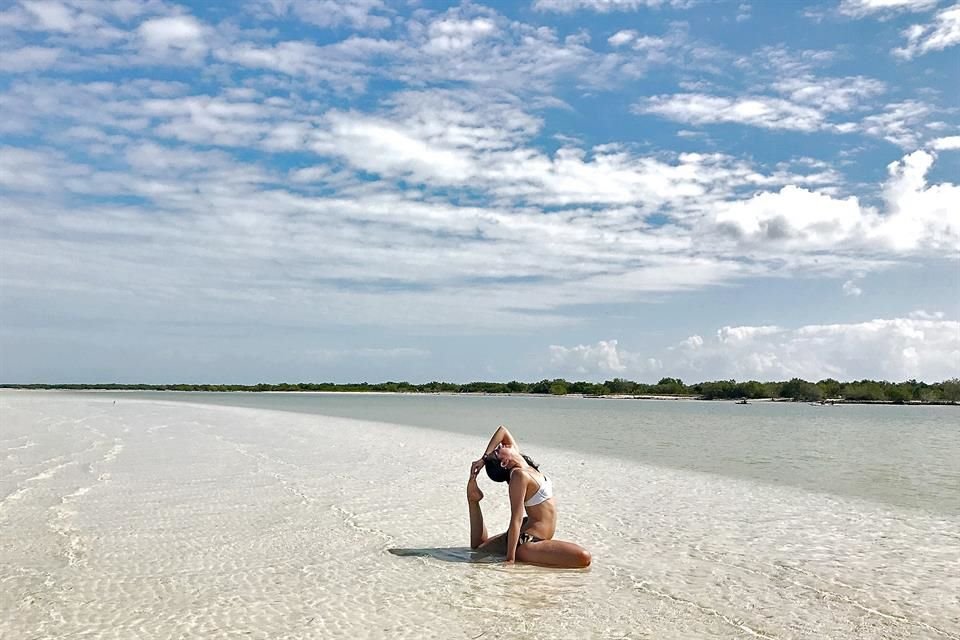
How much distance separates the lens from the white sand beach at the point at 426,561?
6.90 metres

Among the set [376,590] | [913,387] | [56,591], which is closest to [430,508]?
[376,590]

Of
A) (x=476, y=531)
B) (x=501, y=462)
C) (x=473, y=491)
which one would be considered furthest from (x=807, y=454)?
(x=501, y=462)

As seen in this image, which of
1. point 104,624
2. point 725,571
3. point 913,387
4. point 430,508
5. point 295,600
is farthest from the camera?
point 913,387

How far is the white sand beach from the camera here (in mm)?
6902

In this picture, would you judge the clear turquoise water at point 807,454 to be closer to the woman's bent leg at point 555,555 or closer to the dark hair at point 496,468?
the woman's bent leg at point 555,555

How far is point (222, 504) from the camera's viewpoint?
1277 centimetres

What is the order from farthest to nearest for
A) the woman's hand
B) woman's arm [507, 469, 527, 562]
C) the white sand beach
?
the woman's hand, woman's arm [507, 469, 527, 562], the white sand beach

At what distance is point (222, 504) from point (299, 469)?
16.5 ft

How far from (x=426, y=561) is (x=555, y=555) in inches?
Result: 59.1

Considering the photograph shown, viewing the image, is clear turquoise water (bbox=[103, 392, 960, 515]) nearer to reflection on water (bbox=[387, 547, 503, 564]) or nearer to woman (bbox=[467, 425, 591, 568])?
woman (bbox=[467, 425, 591, 568])

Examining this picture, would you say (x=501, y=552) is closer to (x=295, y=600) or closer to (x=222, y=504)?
(x=295, y=600)

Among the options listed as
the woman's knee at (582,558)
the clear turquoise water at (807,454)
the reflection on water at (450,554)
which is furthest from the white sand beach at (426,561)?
the clear turquoise water at (807,454)

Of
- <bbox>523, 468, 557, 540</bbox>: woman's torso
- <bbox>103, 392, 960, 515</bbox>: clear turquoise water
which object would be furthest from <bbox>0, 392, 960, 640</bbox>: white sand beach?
<bbox>103, 392, 960, 515</bbox>: clear turquoise water

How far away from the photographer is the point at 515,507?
8.57 meters
